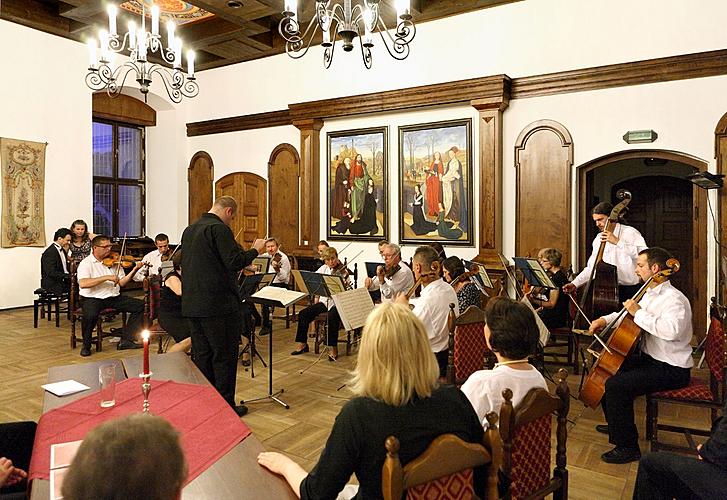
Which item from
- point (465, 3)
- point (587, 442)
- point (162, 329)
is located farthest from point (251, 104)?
point (587, 442)

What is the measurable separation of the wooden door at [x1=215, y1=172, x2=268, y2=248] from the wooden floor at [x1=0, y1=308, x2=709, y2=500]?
4.05 meters

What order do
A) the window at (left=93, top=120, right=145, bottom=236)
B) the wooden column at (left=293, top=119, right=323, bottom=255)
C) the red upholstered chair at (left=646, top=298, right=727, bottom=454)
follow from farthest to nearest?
the window at (left=93, top=120, right=145, bottom=236), the wooden column at (left=293, top=119, right=323, bottom=255), the red upholstered chair at (left=646, top=298, right=727, bottom=454)

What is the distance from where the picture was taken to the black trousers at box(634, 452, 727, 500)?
7.41ft

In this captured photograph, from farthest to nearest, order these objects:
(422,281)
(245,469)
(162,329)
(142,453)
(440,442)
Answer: (162,329), (422,281), (245,469), (440,442), (142,453)

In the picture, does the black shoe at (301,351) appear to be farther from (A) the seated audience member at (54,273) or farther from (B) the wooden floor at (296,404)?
(A) the seated audience member at (54,273)

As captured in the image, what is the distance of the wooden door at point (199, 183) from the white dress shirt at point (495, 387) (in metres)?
10.2

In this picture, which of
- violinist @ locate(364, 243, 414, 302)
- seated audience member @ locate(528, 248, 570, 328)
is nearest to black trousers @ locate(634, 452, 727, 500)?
seated audience member @ locate(528, 248, 570, 328)

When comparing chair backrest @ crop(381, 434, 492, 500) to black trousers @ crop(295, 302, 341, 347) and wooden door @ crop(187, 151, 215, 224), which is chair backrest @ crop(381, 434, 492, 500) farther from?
wooden door @ crop(187, 151, 215, 224)

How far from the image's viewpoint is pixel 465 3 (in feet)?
27.4

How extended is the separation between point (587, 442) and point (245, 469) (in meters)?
3.01

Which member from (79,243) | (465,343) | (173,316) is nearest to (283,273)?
(173,316)

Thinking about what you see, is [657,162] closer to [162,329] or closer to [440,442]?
[162,329]

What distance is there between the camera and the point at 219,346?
170 inches

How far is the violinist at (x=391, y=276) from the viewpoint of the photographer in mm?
6562
